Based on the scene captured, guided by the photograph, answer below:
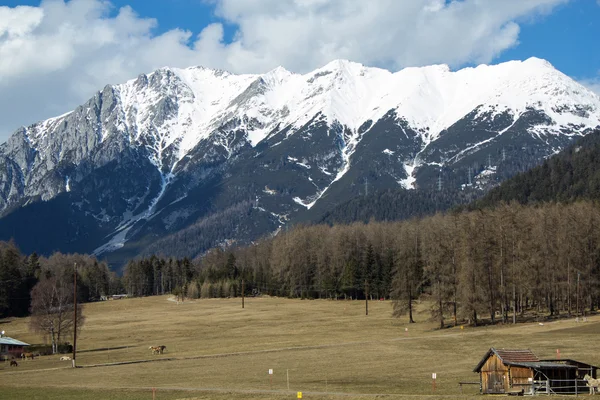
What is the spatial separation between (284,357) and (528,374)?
33685 mm

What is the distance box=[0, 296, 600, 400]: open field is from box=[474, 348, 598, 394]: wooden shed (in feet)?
6.42

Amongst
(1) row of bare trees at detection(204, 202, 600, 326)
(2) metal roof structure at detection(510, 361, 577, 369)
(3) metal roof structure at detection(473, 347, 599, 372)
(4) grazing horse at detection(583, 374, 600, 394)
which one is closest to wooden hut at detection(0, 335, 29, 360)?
(1) row of bare trees at detection(204, 202, 600, 326)

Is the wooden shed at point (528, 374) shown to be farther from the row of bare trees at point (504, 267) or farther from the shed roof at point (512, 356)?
Result: the row of bare trees at point (504, 267)

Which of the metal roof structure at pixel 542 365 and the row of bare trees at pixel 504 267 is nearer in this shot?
the metal roof structure at pixel 542 365

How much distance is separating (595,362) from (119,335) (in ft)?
261

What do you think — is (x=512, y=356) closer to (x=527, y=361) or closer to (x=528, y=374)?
(x=527, y=361)

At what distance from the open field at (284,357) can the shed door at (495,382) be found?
1.47m

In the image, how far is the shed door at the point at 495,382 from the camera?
55375 millimetres

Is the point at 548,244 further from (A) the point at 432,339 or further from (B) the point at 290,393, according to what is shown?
(B) the point at 290,393

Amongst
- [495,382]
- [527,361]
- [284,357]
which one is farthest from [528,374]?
[284,357]

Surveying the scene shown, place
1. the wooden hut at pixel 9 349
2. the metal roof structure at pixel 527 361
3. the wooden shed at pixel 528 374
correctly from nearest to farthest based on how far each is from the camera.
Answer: the wooden shed at pixel 528 374, the metal roof structure at pixel 527 361, the wooden hut at pixel 9 349

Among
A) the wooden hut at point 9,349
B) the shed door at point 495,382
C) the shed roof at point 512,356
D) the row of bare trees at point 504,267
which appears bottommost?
the wooden hut at point 9,349

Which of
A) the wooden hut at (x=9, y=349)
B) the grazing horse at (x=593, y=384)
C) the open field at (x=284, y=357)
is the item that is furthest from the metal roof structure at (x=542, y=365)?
the wooden hut at (x=9, y=349)

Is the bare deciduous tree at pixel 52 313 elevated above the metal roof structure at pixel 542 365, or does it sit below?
above
